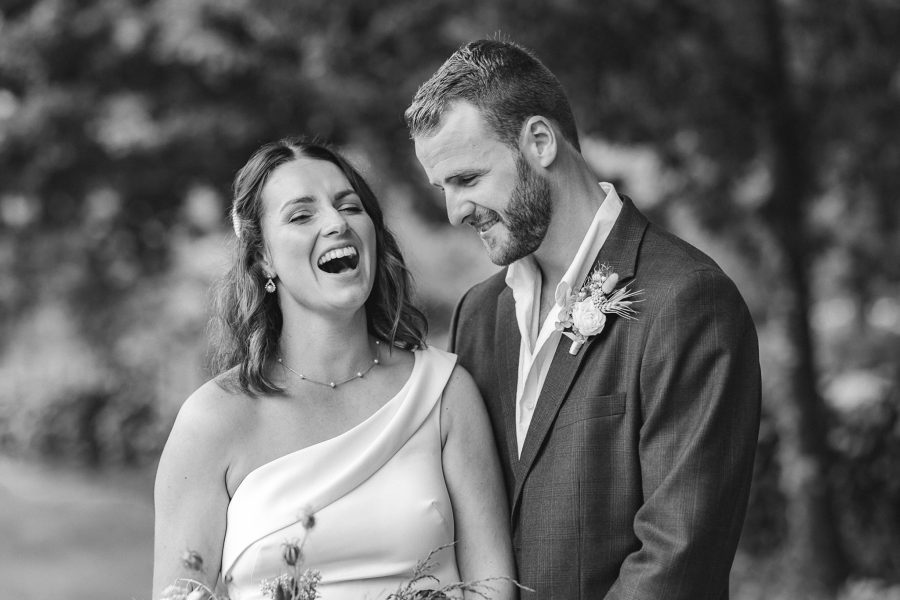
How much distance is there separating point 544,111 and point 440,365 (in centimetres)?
85

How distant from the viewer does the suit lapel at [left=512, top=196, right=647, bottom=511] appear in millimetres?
2945

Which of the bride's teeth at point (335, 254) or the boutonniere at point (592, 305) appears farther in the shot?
the bride's teeth at point (335, 254)

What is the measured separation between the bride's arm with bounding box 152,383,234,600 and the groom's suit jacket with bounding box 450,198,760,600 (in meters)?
0.85

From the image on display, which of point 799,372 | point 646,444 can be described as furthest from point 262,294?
point 799,372

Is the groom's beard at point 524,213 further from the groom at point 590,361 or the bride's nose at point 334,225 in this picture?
the bride's nose at point 334,225

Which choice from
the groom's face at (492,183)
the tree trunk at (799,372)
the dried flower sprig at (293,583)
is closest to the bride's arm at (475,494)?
the groom's face at (492,183)

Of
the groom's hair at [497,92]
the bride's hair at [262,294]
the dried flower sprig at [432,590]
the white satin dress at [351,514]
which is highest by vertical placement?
the groom's hair at [497,92]

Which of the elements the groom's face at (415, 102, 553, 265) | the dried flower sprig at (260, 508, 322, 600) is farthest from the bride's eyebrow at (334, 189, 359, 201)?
the dried flower sprig at (260, 508, 322, 600)

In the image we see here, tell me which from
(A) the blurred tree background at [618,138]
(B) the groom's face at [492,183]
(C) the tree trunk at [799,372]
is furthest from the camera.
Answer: (C) the tree trunk at [799,372]

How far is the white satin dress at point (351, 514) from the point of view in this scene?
9.58 feet

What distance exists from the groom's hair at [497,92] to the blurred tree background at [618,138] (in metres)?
2.18

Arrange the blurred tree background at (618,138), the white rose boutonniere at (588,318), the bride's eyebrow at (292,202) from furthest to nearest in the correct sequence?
the blurred tree background at (618,138)
the bride's eyebrow at (292,202)
the white rose boutonniere at (588,318)

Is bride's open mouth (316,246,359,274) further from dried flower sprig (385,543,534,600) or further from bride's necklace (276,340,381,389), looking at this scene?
dried flower sprig (385,543,534,600)

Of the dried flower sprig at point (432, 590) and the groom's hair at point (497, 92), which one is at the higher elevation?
the groom's hair at point (497, 92)
